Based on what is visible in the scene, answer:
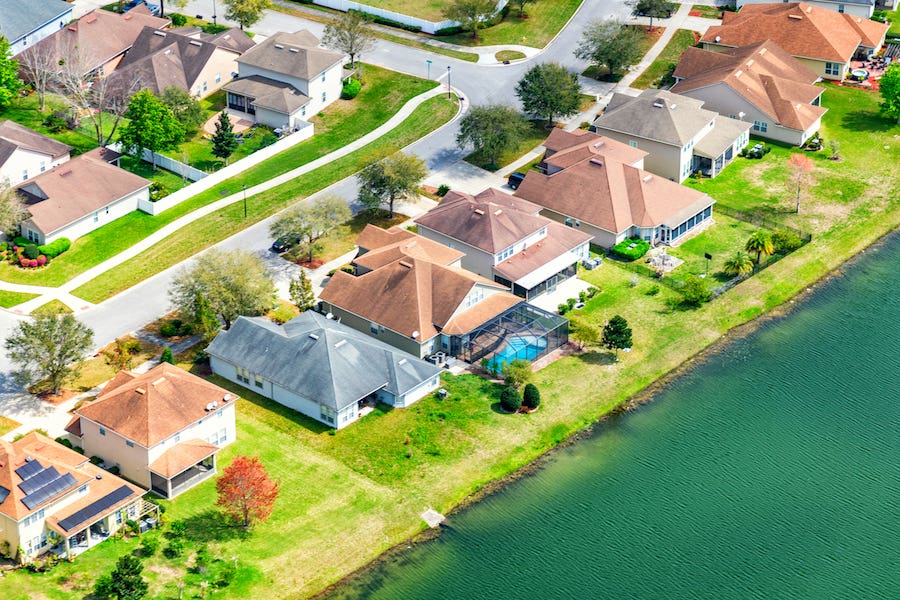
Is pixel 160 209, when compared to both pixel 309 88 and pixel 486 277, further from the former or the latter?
pixel 486 277

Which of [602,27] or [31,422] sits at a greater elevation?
[602,27]

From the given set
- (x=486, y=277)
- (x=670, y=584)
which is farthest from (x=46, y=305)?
(x=670, y=584)

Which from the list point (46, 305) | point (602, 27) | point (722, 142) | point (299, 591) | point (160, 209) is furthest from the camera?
point (602, 27)

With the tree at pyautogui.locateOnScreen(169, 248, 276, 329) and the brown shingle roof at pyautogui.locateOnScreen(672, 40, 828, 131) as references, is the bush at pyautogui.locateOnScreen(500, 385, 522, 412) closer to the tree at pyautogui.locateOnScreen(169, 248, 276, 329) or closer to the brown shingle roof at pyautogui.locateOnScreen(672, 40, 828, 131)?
the tree at pyautogui.locateOnScreen(169, 248, 276, 329)

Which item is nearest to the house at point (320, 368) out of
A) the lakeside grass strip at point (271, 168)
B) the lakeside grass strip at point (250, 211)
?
the lakeside grass strip at point (250, 211)

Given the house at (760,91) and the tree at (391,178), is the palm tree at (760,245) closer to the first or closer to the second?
the house at (760,91)

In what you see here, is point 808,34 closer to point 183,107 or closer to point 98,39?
point 183,107
